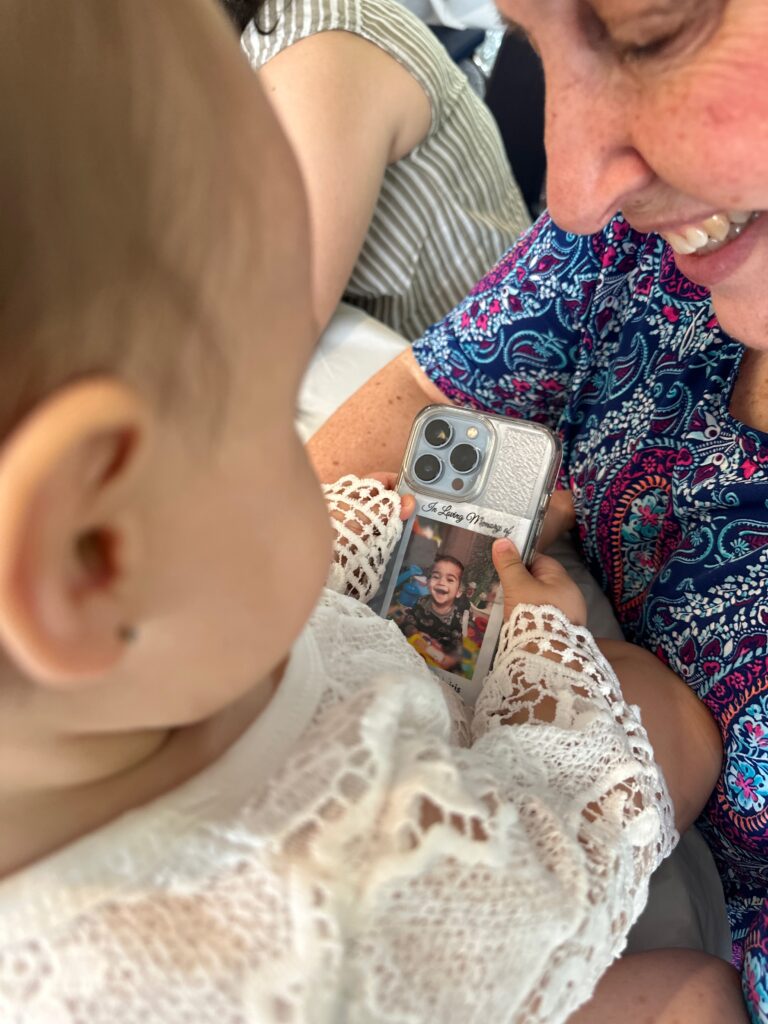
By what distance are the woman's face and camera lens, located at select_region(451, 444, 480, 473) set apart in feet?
0.76

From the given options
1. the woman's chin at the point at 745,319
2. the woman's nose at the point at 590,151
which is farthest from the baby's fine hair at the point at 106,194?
the woman's chin at the point at 745,319

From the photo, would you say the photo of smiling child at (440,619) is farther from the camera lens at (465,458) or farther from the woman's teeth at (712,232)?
the woman's teeth at (712,232)

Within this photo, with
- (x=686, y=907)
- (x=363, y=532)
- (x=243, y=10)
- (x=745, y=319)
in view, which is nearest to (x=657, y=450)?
(x=745, y=319)

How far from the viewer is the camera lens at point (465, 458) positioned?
673 millimetres

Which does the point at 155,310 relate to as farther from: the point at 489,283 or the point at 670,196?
the point at 489,283

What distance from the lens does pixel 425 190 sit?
90cm

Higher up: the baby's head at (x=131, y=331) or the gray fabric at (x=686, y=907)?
the baby's head at (x=131, y=331)

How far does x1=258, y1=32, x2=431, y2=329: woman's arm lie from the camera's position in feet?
2.40

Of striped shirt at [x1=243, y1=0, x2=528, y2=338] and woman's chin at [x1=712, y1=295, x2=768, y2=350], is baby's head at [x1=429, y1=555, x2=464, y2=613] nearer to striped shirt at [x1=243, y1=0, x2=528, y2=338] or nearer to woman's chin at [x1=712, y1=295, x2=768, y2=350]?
woman's chin at [x1=712, y1=295, x2=768, y2=350]

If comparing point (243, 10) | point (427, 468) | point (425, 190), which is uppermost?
point (243, 10)

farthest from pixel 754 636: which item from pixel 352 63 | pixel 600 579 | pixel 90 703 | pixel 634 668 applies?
pixel 352 63

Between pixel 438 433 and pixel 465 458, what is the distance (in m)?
0.04

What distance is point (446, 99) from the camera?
878 mm

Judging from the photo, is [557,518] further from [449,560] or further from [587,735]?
[587,735]
